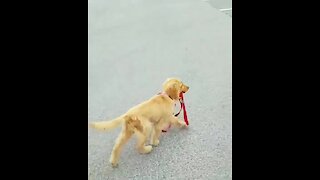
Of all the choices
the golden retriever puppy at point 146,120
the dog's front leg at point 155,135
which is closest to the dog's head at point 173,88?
the golden retriever puppy at point 146,120

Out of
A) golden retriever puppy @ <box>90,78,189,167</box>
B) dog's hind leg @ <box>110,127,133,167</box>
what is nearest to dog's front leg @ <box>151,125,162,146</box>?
golden retriever puppy @ <box>90,78,189,167</box>

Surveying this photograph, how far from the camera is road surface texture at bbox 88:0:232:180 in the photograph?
45.8 inches

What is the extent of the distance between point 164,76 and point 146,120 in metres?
0.53

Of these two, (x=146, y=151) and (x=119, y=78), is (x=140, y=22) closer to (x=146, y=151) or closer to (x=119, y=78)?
(x=119, y=78)

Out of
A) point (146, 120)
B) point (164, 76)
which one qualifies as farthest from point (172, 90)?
point (164, 76)

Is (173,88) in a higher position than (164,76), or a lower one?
higher

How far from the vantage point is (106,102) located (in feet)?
4.93

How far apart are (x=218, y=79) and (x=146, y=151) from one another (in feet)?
1.82

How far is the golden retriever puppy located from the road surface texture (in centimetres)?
4

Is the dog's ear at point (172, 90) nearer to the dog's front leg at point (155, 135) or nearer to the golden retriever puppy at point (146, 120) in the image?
the golden retriever puppy at point (146, 120)

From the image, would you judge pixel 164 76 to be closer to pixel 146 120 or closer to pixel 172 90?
pixel 172 90

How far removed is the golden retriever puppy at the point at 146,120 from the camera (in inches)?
44.6

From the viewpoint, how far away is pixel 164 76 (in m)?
1.66

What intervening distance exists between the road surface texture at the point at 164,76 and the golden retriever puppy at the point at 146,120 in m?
0.04
